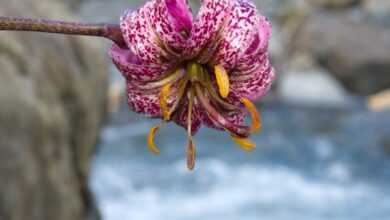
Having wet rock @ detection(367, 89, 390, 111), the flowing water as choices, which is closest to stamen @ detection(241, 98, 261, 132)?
the flowing water

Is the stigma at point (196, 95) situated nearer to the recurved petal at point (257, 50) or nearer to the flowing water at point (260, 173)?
the recurved petal at point (257, 50)

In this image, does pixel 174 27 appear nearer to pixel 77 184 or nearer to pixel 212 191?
pixel 77 184

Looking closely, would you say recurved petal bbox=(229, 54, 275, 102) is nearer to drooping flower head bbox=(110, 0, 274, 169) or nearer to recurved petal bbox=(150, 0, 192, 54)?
drooping flower head bbox=(110, 0, 274, 169)

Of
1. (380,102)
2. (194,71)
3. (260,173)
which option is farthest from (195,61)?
(380,102)

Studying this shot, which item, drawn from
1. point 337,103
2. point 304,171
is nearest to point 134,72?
point 304,171

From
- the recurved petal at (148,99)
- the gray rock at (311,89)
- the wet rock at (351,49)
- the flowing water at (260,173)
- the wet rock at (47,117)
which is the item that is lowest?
the recurved petal at (148,99)

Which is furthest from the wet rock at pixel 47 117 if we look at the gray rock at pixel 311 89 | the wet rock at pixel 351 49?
the wet rock at pixel 351 49
